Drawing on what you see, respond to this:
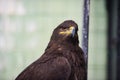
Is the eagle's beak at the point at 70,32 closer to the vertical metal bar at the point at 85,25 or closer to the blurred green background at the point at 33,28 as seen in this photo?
the vertical metal bar at the point at 85,25

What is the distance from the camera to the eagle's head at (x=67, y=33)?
18.7 feet

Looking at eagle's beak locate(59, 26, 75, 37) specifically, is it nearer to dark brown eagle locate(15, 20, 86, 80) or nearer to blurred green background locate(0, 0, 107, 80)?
dark brown eagle locate(15, 20, 86, 80)

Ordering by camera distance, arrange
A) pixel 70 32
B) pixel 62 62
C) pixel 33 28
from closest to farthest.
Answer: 1. pixel 62 62
2. pixel 70 32
3. pixel 33 28

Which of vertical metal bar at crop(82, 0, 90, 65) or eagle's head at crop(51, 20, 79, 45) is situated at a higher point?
vertical metal bar at crop(82, 0, 90, 65)

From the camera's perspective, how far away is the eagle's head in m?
5.70

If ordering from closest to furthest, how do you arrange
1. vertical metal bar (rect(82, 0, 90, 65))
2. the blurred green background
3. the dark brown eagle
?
1. vertical metal bar (rect(82, 0, 90, 65))
2. the dark brown eagle
3. the blurred green background

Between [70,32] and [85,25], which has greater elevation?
[85,25]

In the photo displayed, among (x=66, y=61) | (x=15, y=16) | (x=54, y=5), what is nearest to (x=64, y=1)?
(x=54, y=5)

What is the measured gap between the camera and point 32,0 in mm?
9398

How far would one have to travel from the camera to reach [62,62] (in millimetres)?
5547

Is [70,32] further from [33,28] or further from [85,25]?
[33,28]

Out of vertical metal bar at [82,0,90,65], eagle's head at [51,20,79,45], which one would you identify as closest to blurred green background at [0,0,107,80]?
eagle's head at [51,20,79,45]

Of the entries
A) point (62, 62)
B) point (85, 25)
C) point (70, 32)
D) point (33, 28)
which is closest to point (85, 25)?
point (85, 25)

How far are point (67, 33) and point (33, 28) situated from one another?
11.8ft
